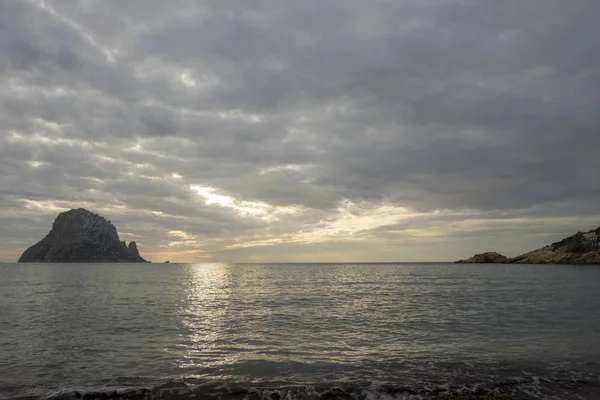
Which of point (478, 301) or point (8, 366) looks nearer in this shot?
point (8, 366)

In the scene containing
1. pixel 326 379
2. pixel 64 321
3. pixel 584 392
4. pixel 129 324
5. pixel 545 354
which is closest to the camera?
pixel 584 392

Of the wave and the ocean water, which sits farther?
the ocean water

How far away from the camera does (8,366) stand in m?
20.6

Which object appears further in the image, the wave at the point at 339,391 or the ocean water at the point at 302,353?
the ocean water at the point at 302,353

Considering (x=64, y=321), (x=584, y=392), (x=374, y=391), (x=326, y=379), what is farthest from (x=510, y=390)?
(x=64, y=321)

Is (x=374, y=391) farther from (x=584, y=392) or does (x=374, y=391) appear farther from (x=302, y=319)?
(x=302, y=319)

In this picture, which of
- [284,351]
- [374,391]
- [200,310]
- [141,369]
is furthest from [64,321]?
[374,391]

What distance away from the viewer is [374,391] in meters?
16.7

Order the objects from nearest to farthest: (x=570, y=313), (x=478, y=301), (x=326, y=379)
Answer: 1. (x=326, y=379)
2. (x=570, y=313)
3. (x=478, y=301)

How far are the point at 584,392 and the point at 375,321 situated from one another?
19015 millimetres

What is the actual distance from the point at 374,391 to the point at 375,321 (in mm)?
18285

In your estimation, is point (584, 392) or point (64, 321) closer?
point (584, 392)

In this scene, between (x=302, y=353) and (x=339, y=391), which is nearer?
(x=339, y=391)

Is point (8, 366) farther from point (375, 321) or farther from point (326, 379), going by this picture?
point (375, 321)
